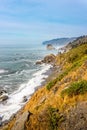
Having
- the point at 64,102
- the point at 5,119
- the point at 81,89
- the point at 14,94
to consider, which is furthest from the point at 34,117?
the point at 14,94

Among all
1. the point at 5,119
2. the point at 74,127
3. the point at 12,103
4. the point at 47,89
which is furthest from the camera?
the point at 12,103

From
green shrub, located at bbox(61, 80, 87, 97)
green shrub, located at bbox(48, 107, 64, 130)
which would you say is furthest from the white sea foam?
green shrub, located at bbox(48, 107, 64, 130)

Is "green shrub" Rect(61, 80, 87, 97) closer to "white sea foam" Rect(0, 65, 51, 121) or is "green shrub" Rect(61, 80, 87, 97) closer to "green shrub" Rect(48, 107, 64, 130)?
"green shrub" Rect(48, 107, 64, 130)

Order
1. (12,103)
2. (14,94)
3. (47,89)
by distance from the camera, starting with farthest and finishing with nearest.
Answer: (14,94) → (12,103) → (47,89)

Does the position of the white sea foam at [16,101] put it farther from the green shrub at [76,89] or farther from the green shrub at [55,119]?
→ the green shrub at [55,119]

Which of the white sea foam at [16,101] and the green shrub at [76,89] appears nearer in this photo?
the green shrub at [76,89]

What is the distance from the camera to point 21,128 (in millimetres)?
18938

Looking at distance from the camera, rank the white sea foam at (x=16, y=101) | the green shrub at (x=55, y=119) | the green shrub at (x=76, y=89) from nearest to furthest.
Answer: the green shrub at (x=55, y=119)
the green shrub at (x=76, y=89)
the white sea foam at (x=16, y=101)

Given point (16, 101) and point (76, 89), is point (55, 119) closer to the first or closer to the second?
point (76, 89)

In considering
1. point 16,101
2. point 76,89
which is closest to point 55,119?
point 76,89

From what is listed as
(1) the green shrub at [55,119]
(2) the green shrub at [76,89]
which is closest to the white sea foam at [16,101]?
(2) the green shrub at [76,89]

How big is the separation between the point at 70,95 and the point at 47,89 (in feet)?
20.9

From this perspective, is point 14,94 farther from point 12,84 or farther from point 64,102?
point 64,102

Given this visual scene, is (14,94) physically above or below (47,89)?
below
